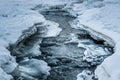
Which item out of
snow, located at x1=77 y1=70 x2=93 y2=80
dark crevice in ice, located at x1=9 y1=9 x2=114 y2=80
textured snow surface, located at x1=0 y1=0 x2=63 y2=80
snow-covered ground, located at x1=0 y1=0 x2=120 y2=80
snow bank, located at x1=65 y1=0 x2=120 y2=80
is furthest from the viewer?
dark crevice in ice, located at x1=9 y1=9 x2=114 y2=80

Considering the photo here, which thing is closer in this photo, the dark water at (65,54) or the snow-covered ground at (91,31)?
the snow-covered ground at (91,31)

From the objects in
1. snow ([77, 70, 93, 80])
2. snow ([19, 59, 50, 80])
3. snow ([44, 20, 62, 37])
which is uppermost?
snow ([44, 20, 62, 37])

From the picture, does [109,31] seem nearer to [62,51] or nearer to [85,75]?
[62,51]

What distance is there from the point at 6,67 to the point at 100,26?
5.40 m

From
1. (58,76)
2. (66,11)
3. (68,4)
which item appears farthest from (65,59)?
(68,4)

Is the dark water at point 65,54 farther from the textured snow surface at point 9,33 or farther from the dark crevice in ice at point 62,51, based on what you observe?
the textured snow surface at point 9,33

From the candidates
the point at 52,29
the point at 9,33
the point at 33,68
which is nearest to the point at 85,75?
the point at 33,68

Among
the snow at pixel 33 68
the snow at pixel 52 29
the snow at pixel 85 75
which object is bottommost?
the snow at pixel 85 75

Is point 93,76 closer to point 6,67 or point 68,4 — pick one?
point 6,67

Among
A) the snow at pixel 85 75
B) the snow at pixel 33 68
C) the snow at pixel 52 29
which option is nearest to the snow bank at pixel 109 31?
the snow at pixel 85 75

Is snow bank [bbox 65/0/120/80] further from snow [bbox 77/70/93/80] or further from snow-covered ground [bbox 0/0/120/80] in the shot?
snow [bbox 77/70/93/80]

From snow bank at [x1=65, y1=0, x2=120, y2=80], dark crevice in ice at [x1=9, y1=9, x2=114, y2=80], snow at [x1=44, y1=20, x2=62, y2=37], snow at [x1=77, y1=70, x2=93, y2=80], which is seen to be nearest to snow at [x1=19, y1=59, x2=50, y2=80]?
dark crevice in ice at [x1=9, y1=9, x2=114, y2=80]

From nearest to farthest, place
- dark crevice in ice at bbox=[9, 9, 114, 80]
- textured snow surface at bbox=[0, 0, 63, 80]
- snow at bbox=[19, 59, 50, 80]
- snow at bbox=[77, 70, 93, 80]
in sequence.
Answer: textured snow surface at bbox=[0, 0, 63, 80] → snow at bbox=[77, 70, 93, 80] → snow at bbox=[19, 59, 50, 80] → dark crevice in ice at bbox=[9, 9, 114, 80]

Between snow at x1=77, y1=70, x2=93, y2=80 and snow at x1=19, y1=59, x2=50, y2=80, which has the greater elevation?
snow at x1=19, y1=59, x2=50, y2=80
